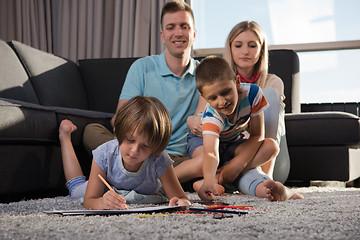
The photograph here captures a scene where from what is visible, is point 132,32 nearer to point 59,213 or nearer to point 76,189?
point 76,189

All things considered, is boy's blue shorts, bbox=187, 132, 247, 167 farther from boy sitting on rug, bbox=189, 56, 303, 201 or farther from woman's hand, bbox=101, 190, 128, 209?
woman's hand, bbox=101, 190, 128, 209

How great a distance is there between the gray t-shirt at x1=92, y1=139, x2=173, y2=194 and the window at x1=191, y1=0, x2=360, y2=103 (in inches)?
94.1

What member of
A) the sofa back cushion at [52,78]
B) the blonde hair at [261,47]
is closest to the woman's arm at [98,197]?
the blonde hair at [261,47]

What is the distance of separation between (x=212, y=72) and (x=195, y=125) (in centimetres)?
31

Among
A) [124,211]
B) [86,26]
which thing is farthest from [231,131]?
[86,26]

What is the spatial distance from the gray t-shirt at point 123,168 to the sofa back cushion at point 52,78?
3.53ft

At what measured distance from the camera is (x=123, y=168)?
122cm

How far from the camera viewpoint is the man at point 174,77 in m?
1.89

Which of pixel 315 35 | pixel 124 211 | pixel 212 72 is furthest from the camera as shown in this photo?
pixel 315 35

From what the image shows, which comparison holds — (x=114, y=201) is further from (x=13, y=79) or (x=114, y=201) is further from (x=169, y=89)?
(x=13, y=79)

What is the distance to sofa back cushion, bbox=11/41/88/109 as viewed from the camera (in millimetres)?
2203

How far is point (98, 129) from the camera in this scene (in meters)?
1.79

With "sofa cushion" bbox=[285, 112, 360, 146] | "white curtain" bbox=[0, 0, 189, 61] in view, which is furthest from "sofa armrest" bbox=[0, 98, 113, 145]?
"white curtain" bbox=[0, 0, 189, 61]

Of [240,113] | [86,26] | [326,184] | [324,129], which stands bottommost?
[326,184]
